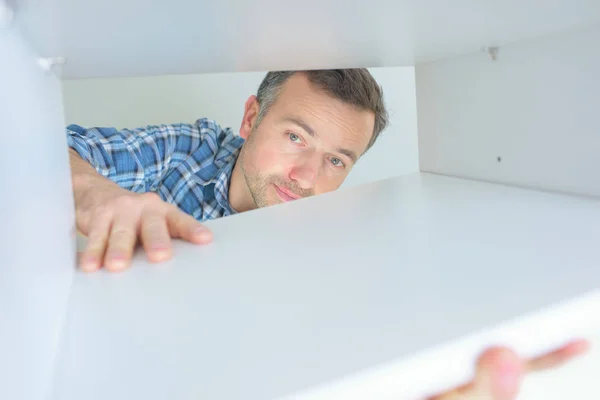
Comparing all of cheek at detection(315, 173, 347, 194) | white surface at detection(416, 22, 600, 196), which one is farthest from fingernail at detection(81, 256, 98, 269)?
cheek at detection(315, 173, 347, 194)

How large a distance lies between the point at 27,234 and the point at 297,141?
1.25 m

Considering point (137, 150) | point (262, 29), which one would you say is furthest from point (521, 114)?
point (137, 150)

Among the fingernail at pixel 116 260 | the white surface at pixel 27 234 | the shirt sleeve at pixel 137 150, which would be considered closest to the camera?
the white surface at pixel 27 234

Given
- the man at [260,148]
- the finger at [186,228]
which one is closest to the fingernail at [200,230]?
the finger at [186,228]

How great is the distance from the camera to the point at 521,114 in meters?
0.51

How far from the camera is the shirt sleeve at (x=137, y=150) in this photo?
121cm

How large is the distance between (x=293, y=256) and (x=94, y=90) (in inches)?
65.5

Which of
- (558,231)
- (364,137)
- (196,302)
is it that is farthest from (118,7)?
(364,137)

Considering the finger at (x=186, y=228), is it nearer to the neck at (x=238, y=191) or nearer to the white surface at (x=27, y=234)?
the white surface at (x=27, y=234)

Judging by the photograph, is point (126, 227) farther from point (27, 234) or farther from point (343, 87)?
point (343, 87)

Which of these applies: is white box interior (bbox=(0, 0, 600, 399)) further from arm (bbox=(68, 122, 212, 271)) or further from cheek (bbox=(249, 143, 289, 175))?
cheek (bbox=(249, 143, 289, 175))

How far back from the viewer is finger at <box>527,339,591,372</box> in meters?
0.24

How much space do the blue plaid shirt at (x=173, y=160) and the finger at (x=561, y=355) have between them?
1118 millimetres

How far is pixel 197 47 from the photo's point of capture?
374mm
